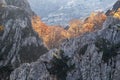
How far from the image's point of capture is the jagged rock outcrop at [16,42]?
336ft

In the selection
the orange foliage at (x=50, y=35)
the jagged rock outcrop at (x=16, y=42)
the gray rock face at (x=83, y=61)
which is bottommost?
the orange foliage at (x=50, y=35)

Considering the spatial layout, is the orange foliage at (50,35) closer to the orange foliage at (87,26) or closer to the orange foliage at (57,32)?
the orange foliage at (57,32)

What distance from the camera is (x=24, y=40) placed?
11000cm

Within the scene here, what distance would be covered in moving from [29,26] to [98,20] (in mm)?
36429

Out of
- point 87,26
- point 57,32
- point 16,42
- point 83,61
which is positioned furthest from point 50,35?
point 83,61

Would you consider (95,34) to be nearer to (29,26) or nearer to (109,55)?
(109,55)

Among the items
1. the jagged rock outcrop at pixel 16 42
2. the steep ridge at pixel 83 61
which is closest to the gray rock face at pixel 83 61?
the steep ridge at pixel 83 61

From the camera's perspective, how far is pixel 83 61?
8250 centimetres

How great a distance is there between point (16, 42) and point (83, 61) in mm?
32286

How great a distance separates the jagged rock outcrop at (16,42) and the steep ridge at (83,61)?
16.1m

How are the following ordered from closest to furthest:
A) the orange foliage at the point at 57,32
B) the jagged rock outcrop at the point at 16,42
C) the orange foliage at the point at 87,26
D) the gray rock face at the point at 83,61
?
1. the gray rock face at the point at 83,61
2. the jagged rock outcrop at the point at 16,42
3. the orange foliage at the point at 57,32
4. the orange foliage at the point at 87,26

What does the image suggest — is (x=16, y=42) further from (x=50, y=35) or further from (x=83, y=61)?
(x=83, y=61)

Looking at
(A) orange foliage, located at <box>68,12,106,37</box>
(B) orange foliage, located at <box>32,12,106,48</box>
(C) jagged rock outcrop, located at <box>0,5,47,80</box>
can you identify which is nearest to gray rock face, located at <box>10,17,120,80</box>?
(C) jagged rock outcrop, located at <box>0,5,47,80</box>

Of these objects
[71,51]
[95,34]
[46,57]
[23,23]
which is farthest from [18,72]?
[23,23]
